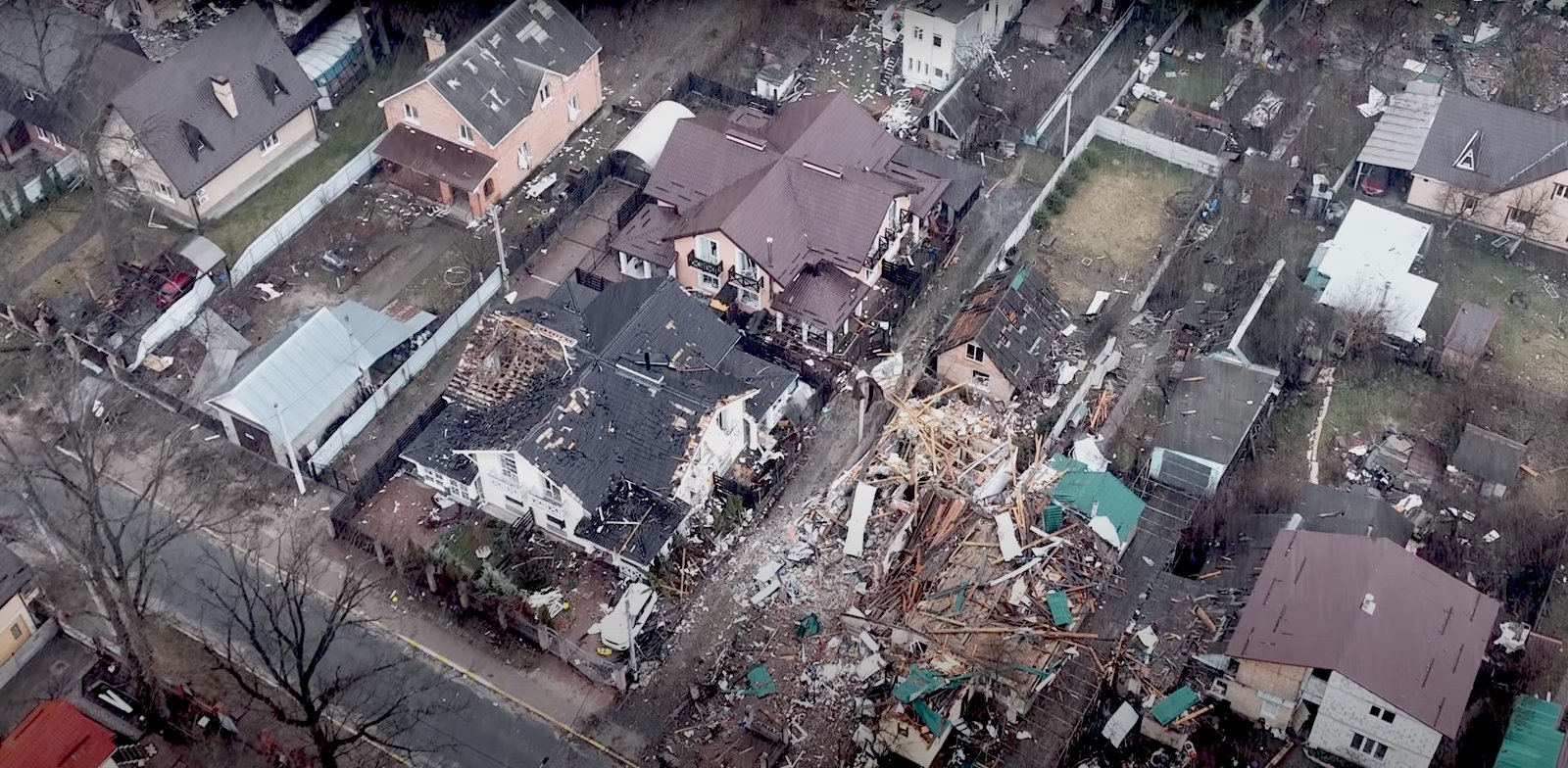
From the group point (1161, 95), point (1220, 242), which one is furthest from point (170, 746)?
point (1161, 95)

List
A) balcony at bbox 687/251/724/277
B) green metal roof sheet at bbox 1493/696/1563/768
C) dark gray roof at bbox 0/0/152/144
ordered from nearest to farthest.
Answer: green metal roof sheet at bbox 1493/696/1563/768 < balcony at bbox 687/251/724/277 < dark gray roof at bbox 0/0/152/144

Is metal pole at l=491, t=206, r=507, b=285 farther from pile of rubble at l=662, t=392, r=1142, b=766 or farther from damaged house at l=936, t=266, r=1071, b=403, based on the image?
damaged house at l=936, t=266, r=1071, b=403

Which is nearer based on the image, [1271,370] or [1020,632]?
[1020,632]

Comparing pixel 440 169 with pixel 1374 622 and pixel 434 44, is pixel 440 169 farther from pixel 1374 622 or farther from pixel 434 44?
pixel 1374 622

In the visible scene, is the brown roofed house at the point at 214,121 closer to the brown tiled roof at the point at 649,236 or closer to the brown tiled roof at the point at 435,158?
the brown tiled roof at the point at 435,158

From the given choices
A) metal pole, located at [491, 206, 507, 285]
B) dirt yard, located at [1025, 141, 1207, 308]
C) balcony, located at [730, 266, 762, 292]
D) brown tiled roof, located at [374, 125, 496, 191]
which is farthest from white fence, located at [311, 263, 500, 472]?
dirt yard, located at [1025, 141, 1207, 308]

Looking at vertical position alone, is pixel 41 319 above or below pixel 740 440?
below

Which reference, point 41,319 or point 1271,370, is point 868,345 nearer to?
point 1271,370
